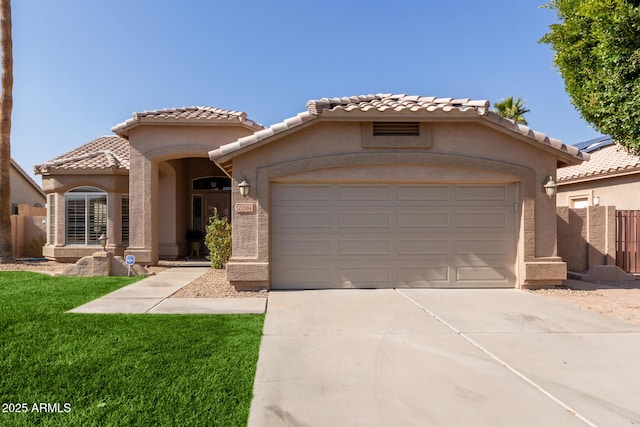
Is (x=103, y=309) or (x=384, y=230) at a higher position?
(x=384, y=230)

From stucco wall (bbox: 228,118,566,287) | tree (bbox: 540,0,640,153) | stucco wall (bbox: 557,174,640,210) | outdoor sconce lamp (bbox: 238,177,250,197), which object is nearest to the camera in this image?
tree (bbox: 540,0,640,153)

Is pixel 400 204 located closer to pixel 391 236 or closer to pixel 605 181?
pixel 391 236

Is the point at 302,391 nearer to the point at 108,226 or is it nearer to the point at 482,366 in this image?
the point at 482,366

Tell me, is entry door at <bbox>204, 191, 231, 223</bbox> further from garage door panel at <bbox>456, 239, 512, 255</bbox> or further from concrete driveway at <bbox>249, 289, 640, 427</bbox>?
garage door panel at <bbox>456, 239, 512, 255</bbox>

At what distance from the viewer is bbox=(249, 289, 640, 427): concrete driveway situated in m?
3.02

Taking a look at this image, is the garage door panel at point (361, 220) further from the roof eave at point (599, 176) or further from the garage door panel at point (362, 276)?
the roof eave at point (599, 176)

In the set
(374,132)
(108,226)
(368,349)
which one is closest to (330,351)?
(368,349)

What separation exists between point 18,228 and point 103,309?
43.4 ft

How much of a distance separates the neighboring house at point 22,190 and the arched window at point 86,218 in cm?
1235

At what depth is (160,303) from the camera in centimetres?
662

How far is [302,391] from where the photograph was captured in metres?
3.37

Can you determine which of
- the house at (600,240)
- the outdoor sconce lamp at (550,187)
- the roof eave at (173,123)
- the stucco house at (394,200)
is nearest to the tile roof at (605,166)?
the house at (600,240)

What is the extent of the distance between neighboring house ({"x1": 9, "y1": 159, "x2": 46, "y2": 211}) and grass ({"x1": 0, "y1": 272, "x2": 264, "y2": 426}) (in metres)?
21.7

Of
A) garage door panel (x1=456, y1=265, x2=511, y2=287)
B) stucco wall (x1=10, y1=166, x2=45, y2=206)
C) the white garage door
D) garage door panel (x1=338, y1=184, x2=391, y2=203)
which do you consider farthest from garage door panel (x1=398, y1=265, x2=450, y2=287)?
stucco wall (x1=10, y1=166, x2=45, y2=206)
